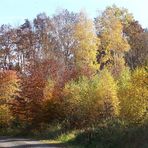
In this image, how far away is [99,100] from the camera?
4209 centimetres

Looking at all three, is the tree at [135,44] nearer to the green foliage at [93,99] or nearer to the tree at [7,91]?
the tree at [7,91]

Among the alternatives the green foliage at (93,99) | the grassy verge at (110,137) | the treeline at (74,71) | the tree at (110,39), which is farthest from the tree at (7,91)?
the grassy verge at (110,137)

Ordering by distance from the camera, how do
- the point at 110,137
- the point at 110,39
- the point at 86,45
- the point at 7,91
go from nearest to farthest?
the point at 110,137 → the point at 7,91 → the point at 86,45 → the point at 110,39

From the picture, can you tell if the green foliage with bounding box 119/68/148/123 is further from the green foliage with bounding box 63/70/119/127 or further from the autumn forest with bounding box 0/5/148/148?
the green foliage with bounding box 63/70/119/127

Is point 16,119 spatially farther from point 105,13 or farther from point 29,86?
point 105,13

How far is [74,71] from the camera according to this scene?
60.0 meters

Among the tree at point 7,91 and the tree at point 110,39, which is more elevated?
the tree at point 110,39

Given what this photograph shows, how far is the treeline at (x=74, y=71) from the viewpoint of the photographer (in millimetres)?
39344

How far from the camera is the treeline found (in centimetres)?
3934

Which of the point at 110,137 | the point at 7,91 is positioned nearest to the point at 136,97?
the point at 110,137

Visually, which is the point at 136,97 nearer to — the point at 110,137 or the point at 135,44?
the point at 110,137

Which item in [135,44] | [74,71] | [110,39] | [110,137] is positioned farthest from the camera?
[135,44]

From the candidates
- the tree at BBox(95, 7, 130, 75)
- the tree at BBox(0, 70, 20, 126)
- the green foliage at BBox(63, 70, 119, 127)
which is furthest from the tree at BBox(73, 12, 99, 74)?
the green foliage at BBox(63, 70, 119, 127)

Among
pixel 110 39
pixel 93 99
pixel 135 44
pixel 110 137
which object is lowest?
pixel 110 137
